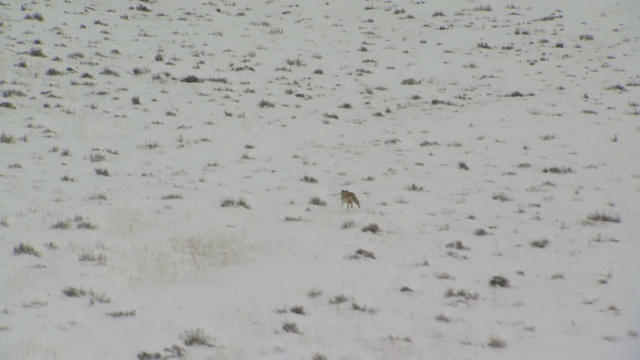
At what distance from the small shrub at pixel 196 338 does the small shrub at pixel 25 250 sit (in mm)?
3072

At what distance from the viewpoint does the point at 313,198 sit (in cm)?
1047

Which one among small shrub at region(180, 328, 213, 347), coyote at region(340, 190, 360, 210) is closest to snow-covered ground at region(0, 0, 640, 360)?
small shrub at region(180, 328, 213, 347)

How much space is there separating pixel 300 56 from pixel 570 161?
46.7ft

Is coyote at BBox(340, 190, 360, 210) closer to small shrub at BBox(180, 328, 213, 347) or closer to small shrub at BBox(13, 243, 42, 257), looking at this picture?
small shrub at BBox(180, 328, 213, 347)

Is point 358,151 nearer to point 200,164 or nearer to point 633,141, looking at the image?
point 200,164

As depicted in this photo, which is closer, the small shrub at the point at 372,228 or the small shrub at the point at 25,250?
the small shrub at the point at 25,250

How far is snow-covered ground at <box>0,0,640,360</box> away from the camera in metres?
6.10

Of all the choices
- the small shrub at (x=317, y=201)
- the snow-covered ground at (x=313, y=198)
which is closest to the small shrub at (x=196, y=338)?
the snow-covered ground at (x=313, y=198)

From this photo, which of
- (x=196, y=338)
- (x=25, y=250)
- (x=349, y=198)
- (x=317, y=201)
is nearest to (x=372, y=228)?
(x=349, y=198)

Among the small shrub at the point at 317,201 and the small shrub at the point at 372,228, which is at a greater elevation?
the small shrub at the point at 372,228

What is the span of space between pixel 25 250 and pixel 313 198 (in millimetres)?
4883

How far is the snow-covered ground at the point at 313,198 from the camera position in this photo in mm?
6102

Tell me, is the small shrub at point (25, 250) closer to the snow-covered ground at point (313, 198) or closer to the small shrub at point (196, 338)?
the snow-covered ground at point (313, 198)

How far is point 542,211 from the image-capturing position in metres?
9.85
